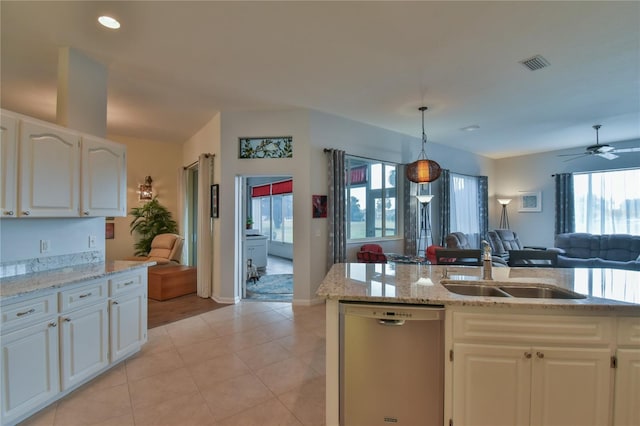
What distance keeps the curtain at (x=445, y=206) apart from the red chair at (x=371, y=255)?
2.31 meters

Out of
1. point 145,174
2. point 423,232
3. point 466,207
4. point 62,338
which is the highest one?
point 145,174

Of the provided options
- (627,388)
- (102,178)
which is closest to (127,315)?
(102,178)

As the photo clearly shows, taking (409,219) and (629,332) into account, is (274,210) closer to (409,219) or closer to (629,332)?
(409,219)

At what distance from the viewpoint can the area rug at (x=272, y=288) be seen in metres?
4.95

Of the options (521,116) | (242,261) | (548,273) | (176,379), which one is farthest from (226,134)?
(521,116)

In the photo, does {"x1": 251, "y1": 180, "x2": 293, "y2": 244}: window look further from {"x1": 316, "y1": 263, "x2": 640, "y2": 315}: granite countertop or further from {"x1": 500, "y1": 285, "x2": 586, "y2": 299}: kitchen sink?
{"x1": 500, "y1": 285, "x2": 586, "y2": 299}: kitchen sink

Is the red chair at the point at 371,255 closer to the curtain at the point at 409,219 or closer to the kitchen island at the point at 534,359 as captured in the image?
the curtain at the point at 409,219

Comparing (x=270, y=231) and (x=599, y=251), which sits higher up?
(x=270, y=231)

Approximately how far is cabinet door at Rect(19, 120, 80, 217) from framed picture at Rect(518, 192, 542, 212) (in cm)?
957

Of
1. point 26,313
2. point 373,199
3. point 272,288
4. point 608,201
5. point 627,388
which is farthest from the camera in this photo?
point 608,201

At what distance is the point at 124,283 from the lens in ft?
8.71

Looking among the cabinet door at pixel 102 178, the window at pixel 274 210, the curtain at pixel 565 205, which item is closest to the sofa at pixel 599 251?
the curtain at pixel 565 205

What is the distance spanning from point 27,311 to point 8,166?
106 cm

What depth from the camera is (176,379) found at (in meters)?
2.44
